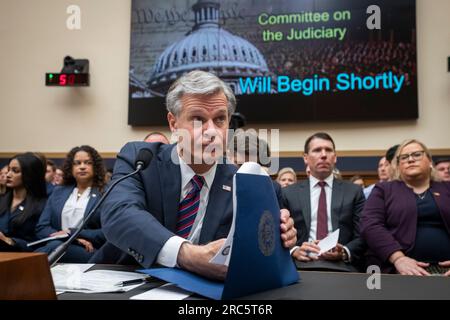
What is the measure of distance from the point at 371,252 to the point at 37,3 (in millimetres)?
6372

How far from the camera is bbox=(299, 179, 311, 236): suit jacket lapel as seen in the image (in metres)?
2.73

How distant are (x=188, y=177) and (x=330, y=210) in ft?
5.30

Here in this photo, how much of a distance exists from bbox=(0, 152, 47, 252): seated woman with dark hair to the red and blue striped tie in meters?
2.26

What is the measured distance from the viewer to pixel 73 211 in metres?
3.12

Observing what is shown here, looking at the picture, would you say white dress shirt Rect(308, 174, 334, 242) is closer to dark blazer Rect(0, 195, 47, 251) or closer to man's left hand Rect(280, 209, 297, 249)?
man's left hand Rect(280, 209, 297, 249)

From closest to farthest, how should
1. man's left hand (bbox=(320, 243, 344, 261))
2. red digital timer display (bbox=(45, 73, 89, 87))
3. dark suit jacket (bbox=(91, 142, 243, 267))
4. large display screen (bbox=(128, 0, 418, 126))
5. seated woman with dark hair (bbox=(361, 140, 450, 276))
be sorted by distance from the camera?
dark suit jacket (bbox=(91, 142, 243, 267)), seated woman with dark hair (bbox=(361, 140, 450, 276)), man's left hand (bbox=(320, 243, 344, 261)), large display screen (bbox=(128, 0, 418, 126)), red digital timer display (bbox=(45, 73, 89, 87))

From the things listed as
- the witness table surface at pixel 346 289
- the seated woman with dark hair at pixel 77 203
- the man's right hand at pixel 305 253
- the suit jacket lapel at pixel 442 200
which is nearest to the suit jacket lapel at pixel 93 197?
the seated woman with dark hair at pixel 77 203

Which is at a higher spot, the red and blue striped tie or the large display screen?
the large display screen

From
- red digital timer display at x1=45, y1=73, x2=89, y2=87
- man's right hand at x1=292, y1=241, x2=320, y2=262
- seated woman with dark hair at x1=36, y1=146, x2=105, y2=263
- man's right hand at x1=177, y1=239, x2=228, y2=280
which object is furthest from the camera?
red digital timer display at x1=45, y1=73, x2=89, y2=87

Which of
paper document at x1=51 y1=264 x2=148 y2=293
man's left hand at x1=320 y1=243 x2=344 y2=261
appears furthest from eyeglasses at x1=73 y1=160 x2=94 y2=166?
paper document at x1=51 y1=264 x2=148 y2=293

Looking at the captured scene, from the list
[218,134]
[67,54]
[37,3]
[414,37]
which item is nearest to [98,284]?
[218,134]

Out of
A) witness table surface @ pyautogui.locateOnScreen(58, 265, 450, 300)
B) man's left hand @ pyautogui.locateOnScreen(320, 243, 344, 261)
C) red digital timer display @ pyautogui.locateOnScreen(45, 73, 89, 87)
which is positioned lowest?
man's left hand @ pyautogui.locateOnScreen(320, 243, 344, 261)

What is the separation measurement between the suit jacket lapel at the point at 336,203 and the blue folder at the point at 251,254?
175 cm

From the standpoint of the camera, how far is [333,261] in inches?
98.0
